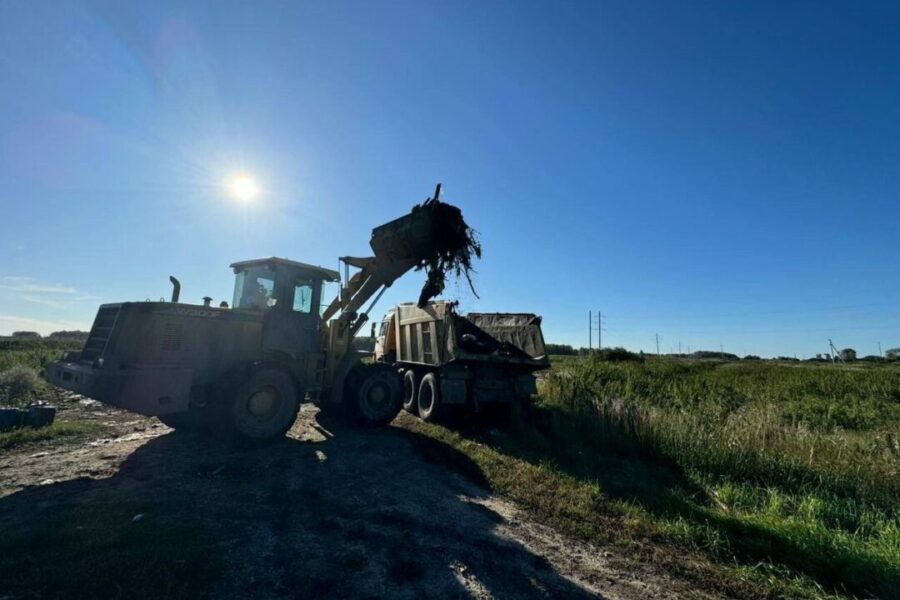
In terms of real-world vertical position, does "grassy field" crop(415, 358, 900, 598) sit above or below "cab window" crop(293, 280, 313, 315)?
below

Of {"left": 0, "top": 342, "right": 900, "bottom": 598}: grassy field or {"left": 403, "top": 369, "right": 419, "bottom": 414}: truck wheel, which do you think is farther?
{"left": 403, "top": 369, "right": 419, "bottom": 414}: truck wheel

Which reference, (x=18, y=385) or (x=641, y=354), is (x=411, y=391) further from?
(x=641, y=354)

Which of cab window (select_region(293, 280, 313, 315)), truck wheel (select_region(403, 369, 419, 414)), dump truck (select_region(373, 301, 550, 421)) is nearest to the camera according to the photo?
cab window (select_region(293, 280, 313, 315))

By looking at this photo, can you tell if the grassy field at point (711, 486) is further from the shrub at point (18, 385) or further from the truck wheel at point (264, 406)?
the shrub at point (18, 385)

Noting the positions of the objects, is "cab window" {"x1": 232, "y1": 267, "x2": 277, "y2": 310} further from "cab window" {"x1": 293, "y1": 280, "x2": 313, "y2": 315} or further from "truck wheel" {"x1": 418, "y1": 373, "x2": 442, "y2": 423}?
"truck wheel" {"x1": 418, "y1": 373, "x2": 442, "y2": 423}

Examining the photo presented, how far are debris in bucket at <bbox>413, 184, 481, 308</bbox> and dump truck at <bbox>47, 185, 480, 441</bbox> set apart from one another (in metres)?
0.02

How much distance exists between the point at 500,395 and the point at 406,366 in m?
3.38

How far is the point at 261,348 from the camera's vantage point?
824 cm

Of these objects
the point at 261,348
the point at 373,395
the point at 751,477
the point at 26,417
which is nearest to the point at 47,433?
the point at 26,417

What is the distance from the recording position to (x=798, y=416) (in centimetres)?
1071

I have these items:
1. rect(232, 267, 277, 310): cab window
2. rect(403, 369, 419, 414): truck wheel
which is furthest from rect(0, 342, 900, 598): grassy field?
rect(232, 267, 277, 310): cab window

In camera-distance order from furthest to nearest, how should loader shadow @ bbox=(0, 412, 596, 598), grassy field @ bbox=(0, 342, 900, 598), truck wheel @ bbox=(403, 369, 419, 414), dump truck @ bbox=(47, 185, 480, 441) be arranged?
truck wheel @ bbox=(403, 369, 419, 414), dump truck @ bbox=(47, 185, 480, 441), grassy field @ bbox=(0, 342, 900, 598), loader shadow @ bbox=(0, 412, 596, 598)

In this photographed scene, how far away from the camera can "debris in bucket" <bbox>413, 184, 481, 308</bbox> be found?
879 centimetres

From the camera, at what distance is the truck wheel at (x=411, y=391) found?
11.5 metres
